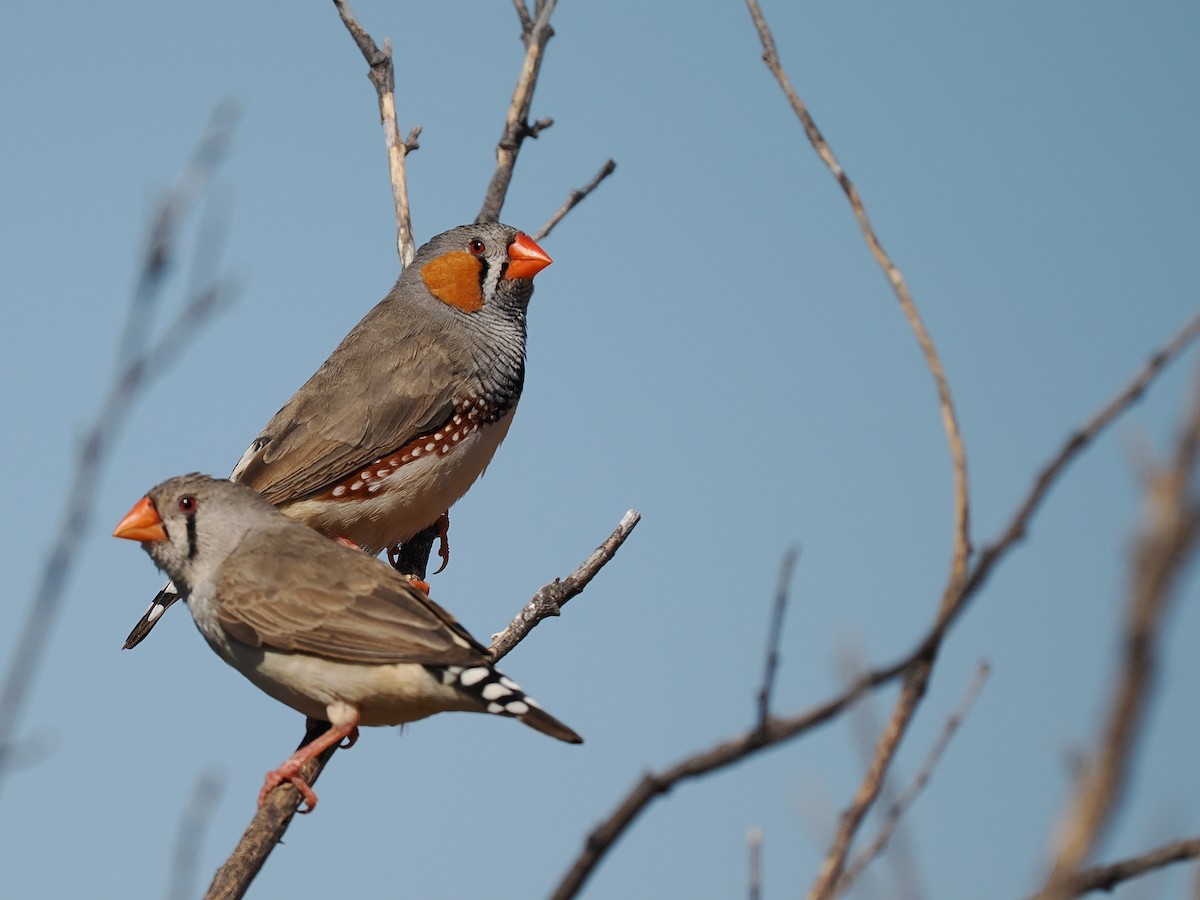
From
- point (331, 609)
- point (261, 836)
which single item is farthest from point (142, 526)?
point (261, 836)

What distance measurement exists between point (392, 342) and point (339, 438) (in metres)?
0.72

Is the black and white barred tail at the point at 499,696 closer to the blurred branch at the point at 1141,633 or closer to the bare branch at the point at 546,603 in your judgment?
the bare branch at the point at 546,603

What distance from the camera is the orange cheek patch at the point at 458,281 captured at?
22.4 ft

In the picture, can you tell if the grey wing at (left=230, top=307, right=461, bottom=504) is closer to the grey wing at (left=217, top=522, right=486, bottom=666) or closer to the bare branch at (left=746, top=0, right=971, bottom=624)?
the grey wing at (left=217, top=522, right=486, bottom=666)

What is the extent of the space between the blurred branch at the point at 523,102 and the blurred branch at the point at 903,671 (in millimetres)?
5680

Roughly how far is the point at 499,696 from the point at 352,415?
2.76 meters

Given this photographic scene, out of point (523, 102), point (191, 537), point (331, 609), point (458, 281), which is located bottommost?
point (331, 609)

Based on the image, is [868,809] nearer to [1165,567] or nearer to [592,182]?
[1165,567]

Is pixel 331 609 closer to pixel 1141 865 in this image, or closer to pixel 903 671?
pixel 1141 865

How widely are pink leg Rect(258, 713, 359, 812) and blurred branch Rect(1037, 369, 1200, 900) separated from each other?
3.46 meters

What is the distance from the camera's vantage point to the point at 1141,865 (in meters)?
2.02

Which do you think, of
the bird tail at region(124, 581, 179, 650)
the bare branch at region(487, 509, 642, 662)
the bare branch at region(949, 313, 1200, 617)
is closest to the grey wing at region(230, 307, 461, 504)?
the bird tail at region(124, 581, 179, 650)

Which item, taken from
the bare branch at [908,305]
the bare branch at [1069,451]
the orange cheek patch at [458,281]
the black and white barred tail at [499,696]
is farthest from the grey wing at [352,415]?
the bare branch at [1069,451]

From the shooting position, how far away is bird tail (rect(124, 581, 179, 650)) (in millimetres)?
5621
